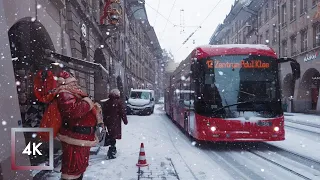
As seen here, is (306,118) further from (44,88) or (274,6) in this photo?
(44,88)

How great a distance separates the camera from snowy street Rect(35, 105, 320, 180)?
21.7 feet

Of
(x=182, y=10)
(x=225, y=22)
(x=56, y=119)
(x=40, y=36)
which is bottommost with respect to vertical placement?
(x=56, y=119)

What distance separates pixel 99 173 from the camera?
6660 millimetres

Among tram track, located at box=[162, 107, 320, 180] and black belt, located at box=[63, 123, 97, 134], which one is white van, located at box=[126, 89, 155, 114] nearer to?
tram track, located at box=[162, 107, 320, 180]

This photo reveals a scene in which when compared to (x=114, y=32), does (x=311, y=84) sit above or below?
below

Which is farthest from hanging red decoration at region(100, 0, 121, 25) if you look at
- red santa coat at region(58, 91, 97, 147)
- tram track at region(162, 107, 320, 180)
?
red santa coat at region(58, 91, 97, 147)

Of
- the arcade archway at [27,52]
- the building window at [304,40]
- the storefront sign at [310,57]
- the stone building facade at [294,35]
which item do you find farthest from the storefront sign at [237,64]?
the building window at [304,40]

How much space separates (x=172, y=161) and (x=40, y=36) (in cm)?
566

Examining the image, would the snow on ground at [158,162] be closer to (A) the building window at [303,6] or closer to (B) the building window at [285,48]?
(A) the building window at [303,6]

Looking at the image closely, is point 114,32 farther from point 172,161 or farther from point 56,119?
point 56,119

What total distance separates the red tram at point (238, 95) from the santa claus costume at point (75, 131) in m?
6.20

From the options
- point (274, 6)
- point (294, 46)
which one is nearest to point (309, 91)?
point (294, 46)

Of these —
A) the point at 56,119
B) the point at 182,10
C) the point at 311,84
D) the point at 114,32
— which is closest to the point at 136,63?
the point at 182,10

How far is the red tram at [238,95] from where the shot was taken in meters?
9.55
